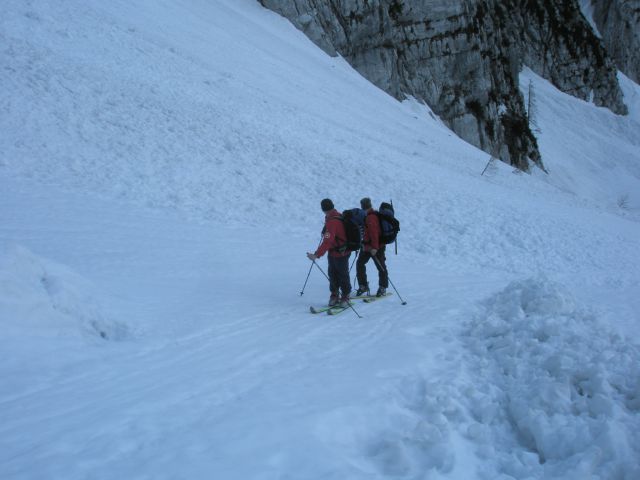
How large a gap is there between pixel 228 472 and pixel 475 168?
1211 inches

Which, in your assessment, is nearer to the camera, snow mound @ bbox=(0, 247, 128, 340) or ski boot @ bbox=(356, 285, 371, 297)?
snow mound @ bbox=(0, 247, 128, 340)

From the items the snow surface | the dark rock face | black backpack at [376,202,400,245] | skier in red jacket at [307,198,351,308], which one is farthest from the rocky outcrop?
skier in red jacket at [307,198,351,308]

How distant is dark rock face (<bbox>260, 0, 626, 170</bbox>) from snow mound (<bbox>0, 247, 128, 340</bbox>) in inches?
1738

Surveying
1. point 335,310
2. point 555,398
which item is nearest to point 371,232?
point 335,310

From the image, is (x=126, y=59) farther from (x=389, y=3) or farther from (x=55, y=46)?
(x=389, y=3)

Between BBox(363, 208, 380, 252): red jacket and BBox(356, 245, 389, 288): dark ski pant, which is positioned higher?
BBox(363, 208, 380, 252): red jacket

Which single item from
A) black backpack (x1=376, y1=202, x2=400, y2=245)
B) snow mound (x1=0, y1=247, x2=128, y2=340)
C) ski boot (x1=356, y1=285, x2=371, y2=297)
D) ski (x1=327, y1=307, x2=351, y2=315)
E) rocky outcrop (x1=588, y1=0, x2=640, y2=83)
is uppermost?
rocky outcrop (x1=588, y1=0, x2=640, y2=83)

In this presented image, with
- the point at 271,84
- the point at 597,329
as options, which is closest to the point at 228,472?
the point at 597,329

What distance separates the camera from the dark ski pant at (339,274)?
8.48 metres

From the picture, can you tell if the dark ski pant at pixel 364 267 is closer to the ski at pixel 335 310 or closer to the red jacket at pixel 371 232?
the red jacket at pixel 371 232

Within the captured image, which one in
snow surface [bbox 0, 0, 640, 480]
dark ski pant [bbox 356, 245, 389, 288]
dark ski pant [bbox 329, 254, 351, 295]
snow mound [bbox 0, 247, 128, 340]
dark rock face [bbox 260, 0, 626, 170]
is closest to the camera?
snow surface [bbox 0, 0, 640, 480]

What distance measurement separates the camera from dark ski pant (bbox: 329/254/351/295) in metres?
8.48

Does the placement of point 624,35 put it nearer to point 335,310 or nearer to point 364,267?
point 364,267

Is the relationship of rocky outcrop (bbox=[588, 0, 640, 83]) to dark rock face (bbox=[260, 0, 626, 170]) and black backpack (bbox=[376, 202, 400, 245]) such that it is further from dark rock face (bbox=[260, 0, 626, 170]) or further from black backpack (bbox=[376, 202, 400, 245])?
black backpack (bbox=[376, 202, 400, 245])
